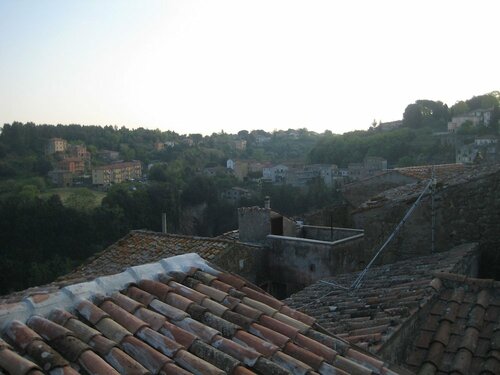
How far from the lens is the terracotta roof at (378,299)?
4.22m

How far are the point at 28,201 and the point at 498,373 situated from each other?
167 feet

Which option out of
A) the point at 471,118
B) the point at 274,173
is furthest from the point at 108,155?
the point at 471,118

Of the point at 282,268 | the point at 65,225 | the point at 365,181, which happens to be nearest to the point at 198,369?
the point at 282,268

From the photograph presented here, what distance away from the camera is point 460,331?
4402 millimetres

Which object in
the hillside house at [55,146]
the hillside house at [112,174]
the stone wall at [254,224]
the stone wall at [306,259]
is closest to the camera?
the stone wall at [306,259]

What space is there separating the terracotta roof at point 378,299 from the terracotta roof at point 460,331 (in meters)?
0.21

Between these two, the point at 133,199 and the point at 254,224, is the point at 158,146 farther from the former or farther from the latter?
the point at 254,224

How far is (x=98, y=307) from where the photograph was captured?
2.94m

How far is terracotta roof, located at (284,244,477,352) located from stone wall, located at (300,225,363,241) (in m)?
6.62

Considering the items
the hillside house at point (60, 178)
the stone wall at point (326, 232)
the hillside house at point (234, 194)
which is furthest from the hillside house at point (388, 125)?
the stone wall at point (326, 232)

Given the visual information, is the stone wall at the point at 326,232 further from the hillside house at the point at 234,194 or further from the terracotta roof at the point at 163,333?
the hillside house at the point at 234,194

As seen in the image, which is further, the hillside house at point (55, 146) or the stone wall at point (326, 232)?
the hillside house at point (55, 146)

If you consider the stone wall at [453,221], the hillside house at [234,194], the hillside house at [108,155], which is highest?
the hillside house at [108,155]

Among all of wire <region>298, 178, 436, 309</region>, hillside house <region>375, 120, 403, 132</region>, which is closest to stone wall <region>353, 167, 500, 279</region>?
wire <region>298, 178, 436, 309</region>
